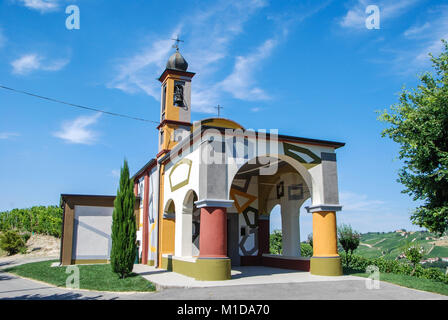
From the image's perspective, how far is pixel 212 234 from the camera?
11.8 m

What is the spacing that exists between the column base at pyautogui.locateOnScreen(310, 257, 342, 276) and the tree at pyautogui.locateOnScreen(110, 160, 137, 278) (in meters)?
6.65

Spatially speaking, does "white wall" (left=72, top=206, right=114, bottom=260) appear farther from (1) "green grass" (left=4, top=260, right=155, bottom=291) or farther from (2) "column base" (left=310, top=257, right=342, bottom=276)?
(2) "column base" (left=310, top=257, right=342, bottom=276)

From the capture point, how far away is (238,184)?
18188 mm

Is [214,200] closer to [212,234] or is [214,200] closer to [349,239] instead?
[212,234]

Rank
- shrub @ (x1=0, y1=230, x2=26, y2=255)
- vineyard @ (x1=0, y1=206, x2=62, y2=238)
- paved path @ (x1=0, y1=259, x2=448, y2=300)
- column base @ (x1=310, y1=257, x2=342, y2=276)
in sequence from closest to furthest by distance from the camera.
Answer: paved path @ (x1=0, y1=259, x2=448, y2=300) → column base @ (x1=310, y1=257, x2=342, y2=276) → shrub @ (x1=0, y1=230, x2=26, y2=255) → vineyard @ (x1=0, y1=206, x2=62, y2=238)

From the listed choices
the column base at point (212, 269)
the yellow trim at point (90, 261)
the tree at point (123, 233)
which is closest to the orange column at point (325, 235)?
the column base at point (212, 269)

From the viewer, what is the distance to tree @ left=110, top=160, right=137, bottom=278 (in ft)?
42.7

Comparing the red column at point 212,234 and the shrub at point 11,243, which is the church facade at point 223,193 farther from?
the shrub at point 11,243

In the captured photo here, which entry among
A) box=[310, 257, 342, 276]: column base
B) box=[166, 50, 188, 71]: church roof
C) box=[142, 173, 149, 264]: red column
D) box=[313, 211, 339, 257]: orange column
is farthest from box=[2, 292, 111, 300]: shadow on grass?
box=[166, 50, 188, 71]: church roof

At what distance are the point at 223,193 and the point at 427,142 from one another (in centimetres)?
695

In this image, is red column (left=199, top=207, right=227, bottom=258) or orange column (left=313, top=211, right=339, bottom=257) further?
orange column (left=313, top=211, right=339, bottom=257)

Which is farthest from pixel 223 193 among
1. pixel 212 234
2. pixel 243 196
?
pixel 243 196

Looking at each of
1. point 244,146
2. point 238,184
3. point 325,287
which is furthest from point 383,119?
point 238,184

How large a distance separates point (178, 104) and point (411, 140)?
429 inches
